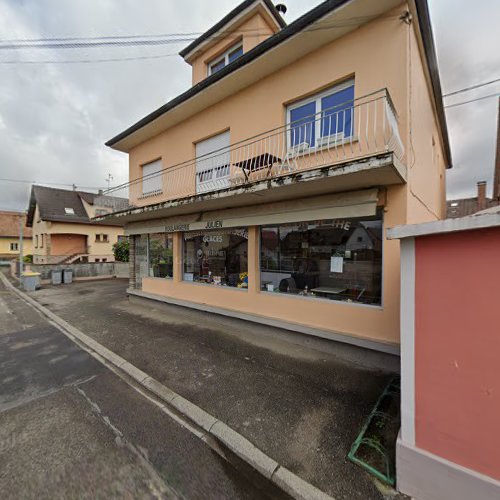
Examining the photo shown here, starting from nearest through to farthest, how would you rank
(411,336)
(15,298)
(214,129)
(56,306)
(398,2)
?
(411,336) → (398,2) → (214,129) → (56,306) → (15,298)

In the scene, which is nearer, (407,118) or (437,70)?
(407,118)

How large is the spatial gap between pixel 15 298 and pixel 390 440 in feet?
47.8

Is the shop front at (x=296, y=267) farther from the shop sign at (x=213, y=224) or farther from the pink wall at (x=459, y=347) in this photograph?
the pink wall at (x=459, y=347)

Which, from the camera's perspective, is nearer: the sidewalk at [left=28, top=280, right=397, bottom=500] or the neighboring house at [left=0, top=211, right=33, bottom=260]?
the sidewalk at [left=28, top=280, right=397, bottom=500]

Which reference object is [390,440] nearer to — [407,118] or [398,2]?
[407,118]

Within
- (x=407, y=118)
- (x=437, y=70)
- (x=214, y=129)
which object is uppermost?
(x=437, y=70)

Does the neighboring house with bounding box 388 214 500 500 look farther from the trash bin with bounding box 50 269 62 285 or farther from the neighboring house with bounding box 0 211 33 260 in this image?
the neighboring house with bounding box 0 211 33 260

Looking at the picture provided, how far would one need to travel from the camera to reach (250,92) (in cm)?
616

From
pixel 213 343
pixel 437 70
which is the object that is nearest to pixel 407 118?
pixel 437 70

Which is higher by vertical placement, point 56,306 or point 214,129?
point 214,129

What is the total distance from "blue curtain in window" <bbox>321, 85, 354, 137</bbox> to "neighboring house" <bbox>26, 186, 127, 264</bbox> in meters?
18.8

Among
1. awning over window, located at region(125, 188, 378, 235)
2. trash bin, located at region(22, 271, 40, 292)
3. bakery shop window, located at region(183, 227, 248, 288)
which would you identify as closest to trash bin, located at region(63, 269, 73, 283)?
trash bin, located at region(22, 271, 40, 292)

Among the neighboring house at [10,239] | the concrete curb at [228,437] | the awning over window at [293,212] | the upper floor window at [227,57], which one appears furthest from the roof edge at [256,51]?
the neighboring house at [10,239]

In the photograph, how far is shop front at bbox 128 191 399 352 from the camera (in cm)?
438
